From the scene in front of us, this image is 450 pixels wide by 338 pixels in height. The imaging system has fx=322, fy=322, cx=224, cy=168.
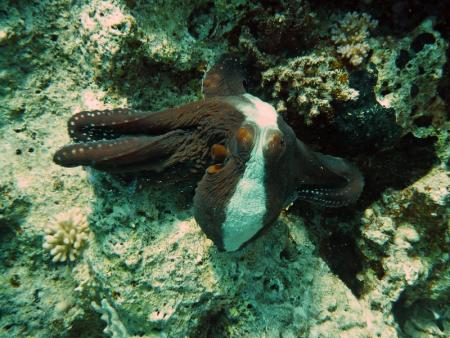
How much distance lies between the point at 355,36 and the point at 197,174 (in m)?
2.33

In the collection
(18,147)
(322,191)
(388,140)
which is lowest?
(18,147)

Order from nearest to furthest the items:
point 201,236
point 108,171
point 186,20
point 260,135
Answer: point 260,135 < point 108,171 < point 201,236 < point 186,20

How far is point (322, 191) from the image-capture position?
3.70 metres

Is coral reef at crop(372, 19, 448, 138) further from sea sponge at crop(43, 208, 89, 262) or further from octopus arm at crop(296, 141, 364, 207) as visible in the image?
sea sponge at crop(43, 208, 89, 262)

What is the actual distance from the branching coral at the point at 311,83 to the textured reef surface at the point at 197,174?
0.05ft

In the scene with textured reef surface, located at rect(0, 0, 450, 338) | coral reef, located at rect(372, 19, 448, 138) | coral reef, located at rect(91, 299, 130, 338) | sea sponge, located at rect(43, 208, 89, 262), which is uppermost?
coral reef, located at rect(372, 19, 448, 138)

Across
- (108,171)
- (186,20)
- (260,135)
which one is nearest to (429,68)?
(260,135)

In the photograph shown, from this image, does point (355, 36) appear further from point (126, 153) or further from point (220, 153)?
point (126, 153)

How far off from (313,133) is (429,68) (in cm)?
138

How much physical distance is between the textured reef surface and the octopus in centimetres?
28

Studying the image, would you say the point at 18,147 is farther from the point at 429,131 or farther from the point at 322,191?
the point at 429,131

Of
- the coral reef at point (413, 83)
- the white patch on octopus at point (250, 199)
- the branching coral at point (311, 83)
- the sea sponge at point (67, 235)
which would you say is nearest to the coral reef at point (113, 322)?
the sea sponge at point (67, 235)

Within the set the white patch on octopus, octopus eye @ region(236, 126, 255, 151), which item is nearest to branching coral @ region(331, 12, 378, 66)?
the white patch on octopus

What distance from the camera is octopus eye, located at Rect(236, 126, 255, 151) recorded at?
293 cm
